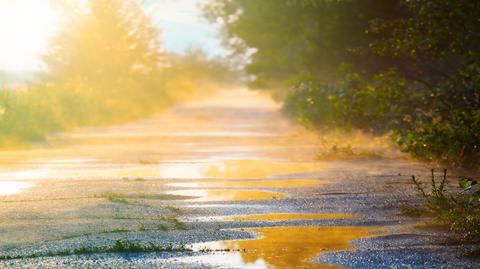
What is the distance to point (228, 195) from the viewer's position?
13.4 m

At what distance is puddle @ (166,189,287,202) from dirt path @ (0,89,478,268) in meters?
0.02

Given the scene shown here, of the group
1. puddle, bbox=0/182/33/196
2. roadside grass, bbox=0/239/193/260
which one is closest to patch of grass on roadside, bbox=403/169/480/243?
roadside grass, bbox=0/239/193/260

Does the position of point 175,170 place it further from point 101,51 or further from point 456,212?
point 101,51

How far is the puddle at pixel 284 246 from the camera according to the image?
8.55 metres

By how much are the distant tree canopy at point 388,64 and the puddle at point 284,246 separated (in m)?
6.46

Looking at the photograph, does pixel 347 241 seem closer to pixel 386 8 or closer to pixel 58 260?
pixel 58 260

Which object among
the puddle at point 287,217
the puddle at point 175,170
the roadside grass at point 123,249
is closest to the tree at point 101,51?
the puddle at point 175,170

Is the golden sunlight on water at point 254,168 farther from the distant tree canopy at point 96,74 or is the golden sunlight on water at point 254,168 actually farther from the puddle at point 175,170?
the distant tree canopy at point 96,74

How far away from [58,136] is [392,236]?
18583 mm

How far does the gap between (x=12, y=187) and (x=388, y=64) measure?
45.0 feet

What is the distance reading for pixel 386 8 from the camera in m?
24.6

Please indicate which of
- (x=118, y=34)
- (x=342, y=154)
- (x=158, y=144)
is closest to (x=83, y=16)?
(x=118, y=34)

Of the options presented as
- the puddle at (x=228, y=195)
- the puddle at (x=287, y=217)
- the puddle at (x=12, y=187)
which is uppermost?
the puddle at (x=12, y=187)

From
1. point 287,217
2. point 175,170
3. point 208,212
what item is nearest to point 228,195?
point 208,212
